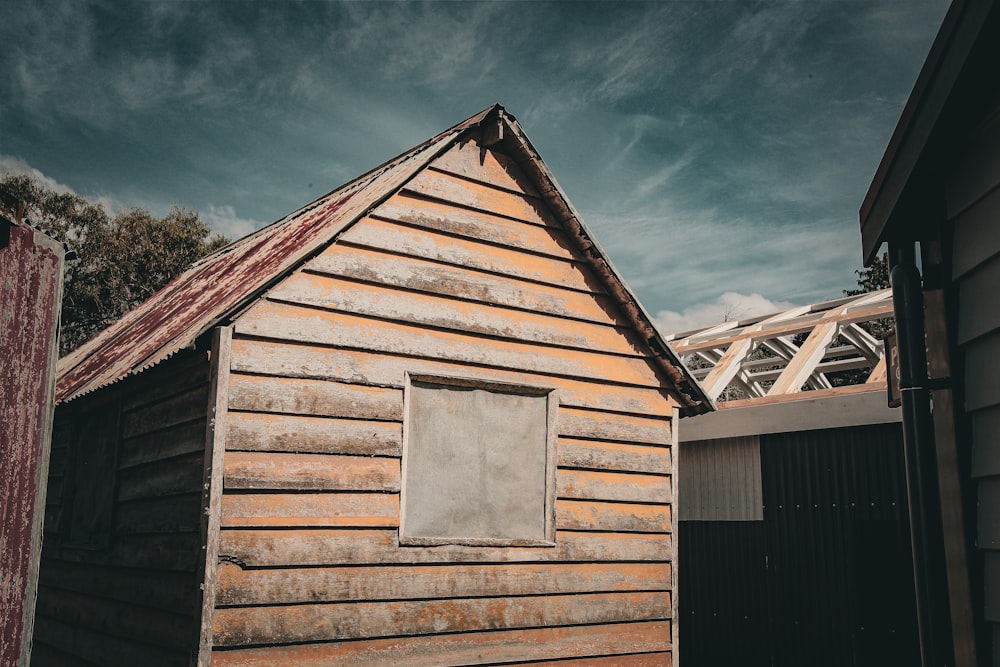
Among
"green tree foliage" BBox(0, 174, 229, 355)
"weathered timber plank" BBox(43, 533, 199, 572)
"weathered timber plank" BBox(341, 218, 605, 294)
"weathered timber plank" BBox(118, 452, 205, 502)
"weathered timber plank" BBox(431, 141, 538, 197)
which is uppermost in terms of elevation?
"green tree foliage" BBox(0, 174, 229, 355)

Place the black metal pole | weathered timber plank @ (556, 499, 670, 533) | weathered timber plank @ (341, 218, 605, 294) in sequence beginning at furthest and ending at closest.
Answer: weathered timber plank @ (556, 499, 670, 533) < weathered timber plank @ (341, 218, 605, 294) < the black metal pole

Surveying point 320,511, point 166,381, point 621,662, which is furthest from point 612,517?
point 166,381

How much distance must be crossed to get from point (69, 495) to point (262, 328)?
15.0 ft

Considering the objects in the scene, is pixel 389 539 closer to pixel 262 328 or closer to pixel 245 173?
pixel 262 328

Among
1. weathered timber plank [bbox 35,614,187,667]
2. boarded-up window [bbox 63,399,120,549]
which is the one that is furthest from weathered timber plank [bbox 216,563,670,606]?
boarded-up window [bbox 63,399,120,549]

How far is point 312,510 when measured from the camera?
669 centimetres

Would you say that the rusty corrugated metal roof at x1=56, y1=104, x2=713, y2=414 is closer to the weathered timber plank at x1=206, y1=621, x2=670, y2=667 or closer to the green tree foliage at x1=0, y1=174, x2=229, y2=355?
the weathered timber plank at x1=206, y1=621, x2=670, y2=667

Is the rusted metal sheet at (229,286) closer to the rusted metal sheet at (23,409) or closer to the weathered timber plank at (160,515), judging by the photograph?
the weathered timber plank at (160,515)

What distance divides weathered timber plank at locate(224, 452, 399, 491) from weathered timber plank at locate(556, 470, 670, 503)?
169cm

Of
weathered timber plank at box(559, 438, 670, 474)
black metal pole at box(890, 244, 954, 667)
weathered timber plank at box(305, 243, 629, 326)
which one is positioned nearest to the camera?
black metal pole at box(890, 244, 954, 667)

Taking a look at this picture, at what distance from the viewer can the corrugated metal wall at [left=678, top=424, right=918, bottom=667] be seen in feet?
31.7

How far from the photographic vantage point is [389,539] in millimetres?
7008

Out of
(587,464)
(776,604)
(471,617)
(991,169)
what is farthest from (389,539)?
(776,604)

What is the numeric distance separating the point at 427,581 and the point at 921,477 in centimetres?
388
